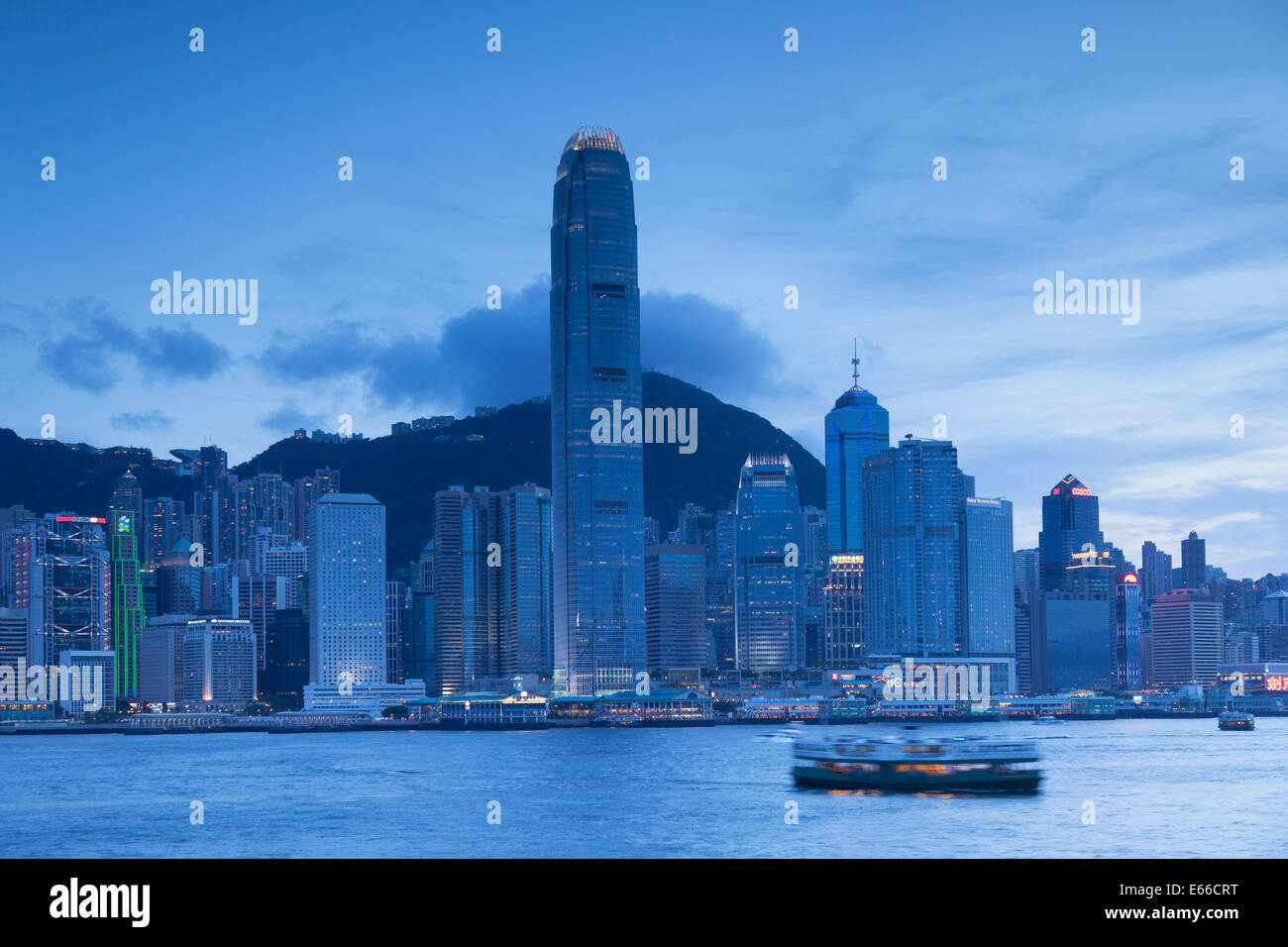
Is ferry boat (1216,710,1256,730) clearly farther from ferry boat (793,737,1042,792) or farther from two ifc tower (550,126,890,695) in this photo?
ferry boat (793,737,1042,792)

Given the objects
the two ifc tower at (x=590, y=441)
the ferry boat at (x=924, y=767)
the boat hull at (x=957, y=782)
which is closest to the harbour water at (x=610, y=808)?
the boat hull at (x=957, y=782)

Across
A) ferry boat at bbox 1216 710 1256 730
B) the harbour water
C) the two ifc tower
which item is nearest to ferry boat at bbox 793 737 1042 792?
the harbour water

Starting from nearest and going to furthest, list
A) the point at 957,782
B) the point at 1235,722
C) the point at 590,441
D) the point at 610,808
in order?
the point at 610,808
the point at 957,782
the point at 1235,722
the point at 590,441

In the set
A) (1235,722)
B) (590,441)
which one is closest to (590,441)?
(590,441)

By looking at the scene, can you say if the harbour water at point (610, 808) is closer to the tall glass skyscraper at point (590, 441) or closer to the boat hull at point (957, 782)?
the boat hull at point (957, 782)

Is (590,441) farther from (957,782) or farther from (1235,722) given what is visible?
(957,782)
